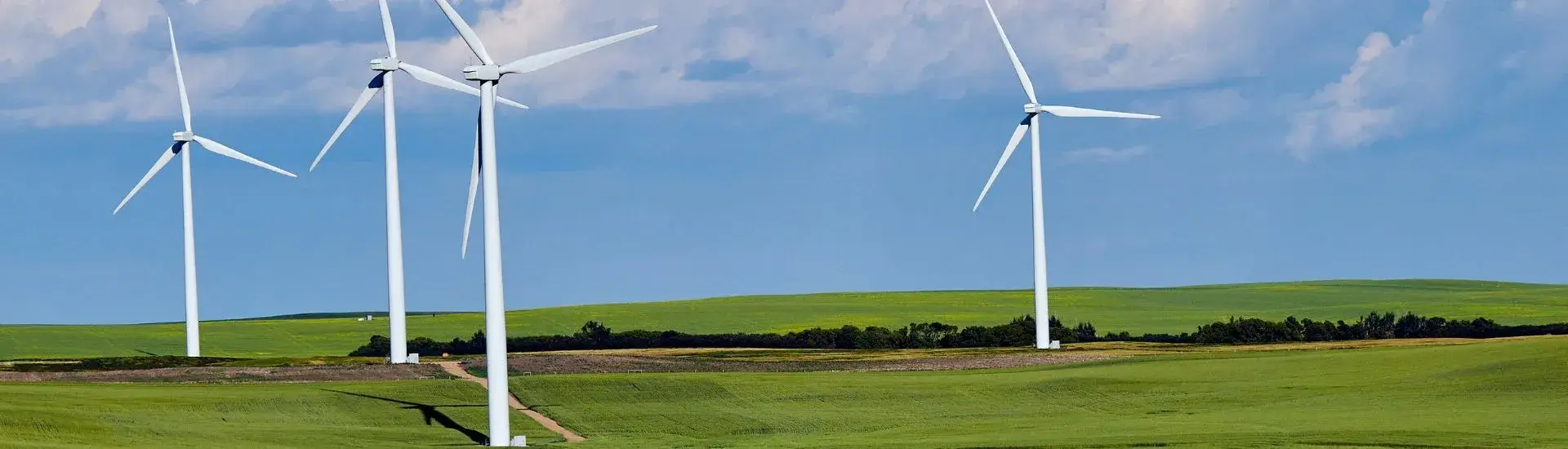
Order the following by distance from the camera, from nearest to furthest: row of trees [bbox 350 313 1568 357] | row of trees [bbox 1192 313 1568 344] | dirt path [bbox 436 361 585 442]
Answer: dirt path [bbox 436 361 585 442]
row of trees [bbox 1192 313 1568 344]
row of trees [bbox 350 313 1568 357]

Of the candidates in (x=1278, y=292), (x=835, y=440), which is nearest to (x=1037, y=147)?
(x=835, y=440)

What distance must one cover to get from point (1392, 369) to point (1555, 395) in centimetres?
1104

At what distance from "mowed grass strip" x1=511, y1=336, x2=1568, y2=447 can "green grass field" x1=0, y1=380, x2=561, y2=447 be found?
138 inches

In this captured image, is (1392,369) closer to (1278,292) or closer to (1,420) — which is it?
(1,420)

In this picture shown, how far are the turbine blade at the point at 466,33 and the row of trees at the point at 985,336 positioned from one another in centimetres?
4991

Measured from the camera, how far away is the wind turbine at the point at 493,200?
2045 inches

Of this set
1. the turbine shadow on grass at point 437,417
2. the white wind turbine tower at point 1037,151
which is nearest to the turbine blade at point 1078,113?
the white wind turbine tower at point 1037,151

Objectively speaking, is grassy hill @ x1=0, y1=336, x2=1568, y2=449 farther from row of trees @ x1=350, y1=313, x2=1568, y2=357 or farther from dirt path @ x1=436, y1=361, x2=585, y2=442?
row of trees @ x1=350, y1=313, x2=1568, y2=357

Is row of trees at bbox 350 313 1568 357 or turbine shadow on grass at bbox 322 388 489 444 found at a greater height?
row of trees at bbox 350 313 1568 357

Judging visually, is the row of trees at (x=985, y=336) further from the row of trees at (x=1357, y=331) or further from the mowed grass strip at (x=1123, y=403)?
the mowed grass strip at (x=1123, y=403)

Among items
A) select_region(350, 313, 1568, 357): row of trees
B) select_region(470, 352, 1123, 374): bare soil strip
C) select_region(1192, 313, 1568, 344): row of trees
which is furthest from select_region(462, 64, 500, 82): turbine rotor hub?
select_region(1192, 313, 1568, 344): row of trees

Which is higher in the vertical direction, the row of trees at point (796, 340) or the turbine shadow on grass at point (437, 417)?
the row of trees at point (796, 340)

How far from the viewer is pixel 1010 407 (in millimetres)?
63781

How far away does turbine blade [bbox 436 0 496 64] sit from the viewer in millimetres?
54312
